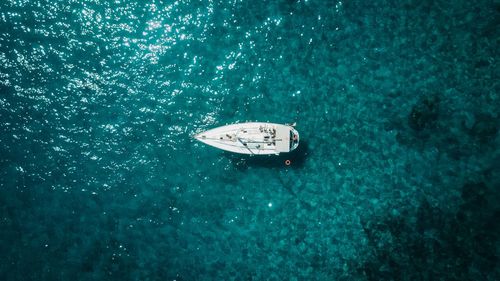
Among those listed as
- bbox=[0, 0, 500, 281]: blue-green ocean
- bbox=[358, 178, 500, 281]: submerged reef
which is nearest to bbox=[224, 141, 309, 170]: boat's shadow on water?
bbox=[0, 0, 500, 281]: blue-green ocean

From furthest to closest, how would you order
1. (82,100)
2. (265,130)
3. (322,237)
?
(82,100)
(322,237)
(265,130)

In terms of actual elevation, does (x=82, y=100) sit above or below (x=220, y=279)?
above

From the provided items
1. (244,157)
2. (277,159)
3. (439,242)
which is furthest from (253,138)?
(439,242)

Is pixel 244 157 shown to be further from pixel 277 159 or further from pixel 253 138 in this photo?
pixel 277 159

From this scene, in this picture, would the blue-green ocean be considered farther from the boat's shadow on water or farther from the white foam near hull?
the white foam near hull

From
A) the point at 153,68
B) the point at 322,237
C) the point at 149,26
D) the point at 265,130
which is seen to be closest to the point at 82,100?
the point at 153,68

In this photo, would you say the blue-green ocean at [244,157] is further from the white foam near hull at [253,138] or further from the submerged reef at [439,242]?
the white foam near hull at [253,138]

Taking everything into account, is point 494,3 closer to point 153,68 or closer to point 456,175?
point 456,175
